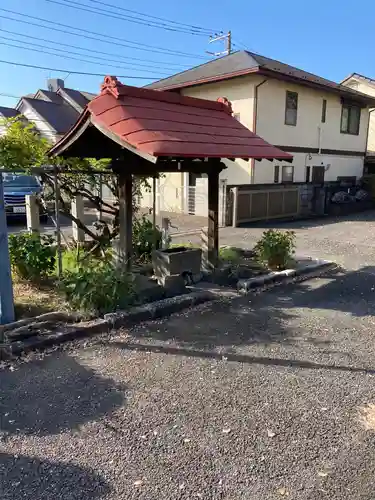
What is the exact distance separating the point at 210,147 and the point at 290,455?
3.90 m

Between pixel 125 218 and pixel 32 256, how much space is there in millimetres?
1408

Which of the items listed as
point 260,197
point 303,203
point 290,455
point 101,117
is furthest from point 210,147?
point 303,203

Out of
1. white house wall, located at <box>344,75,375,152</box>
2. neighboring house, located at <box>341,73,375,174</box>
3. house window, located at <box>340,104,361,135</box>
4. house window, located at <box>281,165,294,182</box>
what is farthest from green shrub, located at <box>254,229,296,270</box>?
white house wall, located at <box>344,75,375,152</box>

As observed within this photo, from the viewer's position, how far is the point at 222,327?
491cm

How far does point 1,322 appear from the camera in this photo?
14.6ft

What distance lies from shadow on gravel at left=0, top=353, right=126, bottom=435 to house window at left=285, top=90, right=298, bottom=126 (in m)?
15.5

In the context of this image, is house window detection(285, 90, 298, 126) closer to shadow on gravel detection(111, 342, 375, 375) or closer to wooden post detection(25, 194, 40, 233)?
wooden post detection(25, 194, 40, 233)

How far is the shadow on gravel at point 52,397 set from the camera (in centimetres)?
300

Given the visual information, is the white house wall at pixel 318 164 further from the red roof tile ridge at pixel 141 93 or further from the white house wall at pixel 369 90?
the red roof tile ridge at pixel 141 93

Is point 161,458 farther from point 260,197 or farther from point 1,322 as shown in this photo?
point 260,197


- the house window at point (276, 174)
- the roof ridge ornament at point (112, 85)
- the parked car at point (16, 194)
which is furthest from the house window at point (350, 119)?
the roof ridge ornament at point (112, 85)

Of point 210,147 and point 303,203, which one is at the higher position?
point 210,147

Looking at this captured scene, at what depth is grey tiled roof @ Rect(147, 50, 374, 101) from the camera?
15086mm

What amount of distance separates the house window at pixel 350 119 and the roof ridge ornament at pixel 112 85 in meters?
Result: 17.4
